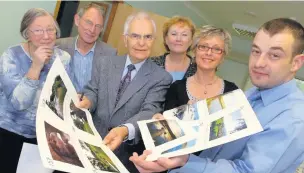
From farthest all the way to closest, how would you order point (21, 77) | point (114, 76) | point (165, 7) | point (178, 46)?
1. point (165, 7)
2. point (178, 46)
3. point (114, 76)
4. point (21, 77)

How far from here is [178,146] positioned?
0.88m

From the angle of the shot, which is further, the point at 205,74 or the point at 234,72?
the point at 234,72

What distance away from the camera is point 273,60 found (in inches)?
34.2

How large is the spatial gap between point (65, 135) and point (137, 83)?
595 millimetres

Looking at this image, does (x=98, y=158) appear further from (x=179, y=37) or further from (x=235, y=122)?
(x=179, y=37)

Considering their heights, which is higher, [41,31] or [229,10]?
[229,10]

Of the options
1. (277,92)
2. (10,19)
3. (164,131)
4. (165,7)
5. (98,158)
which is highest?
(165,7)

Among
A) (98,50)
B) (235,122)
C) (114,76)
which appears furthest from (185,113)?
(98,50)

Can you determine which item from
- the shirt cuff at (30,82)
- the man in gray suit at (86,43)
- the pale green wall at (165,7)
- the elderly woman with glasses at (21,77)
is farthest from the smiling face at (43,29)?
the pale green wall at (165,7)

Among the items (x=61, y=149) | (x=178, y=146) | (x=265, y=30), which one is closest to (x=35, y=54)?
(x=61, y=149)

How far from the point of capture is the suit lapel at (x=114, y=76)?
55.4 inches

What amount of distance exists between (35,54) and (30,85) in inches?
6.0

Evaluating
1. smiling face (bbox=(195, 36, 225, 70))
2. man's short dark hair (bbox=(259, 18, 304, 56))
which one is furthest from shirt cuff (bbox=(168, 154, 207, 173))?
smiling face (bbox=(195, 36, 225, 70))

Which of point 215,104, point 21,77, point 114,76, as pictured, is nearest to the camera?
point 215,104
